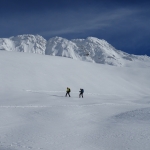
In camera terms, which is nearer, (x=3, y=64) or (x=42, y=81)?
(x=42, y=81)

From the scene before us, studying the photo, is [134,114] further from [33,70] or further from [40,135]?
[33,70]

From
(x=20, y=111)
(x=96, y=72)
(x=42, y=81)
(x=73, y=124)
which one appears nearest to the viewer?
(x=73, y=124)

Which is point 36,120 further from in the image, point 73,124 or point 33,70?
point 33,70

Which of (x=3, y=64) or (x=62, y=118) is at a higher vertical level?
(x=3, y=64)

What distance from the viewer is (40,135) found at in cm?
1188

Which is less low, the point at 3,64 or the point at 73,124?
the point at 3,64

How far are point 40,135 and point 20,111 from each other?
20.8 feet

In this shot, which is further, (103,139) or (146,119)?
(146,119)

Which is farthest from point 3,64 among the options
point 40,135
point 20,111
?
point 40,135

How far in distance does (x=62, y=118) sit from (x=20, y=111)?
364cm

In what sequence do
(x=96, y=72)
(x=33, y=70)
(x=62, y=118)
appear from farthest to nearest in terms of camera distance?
(x=96, y=72)
(x=33, y=70)
(x=62, y=118)

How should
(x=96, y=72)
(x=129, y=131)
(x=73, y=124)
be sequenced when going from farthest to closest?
(x=96, y=72), (x=73, y=124), (x=129, y=131)

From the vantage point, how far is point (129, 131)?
12.3m

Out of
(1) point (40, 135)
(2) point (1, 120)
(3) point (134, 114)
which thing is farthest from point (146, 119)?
(2) point (1, 120)
